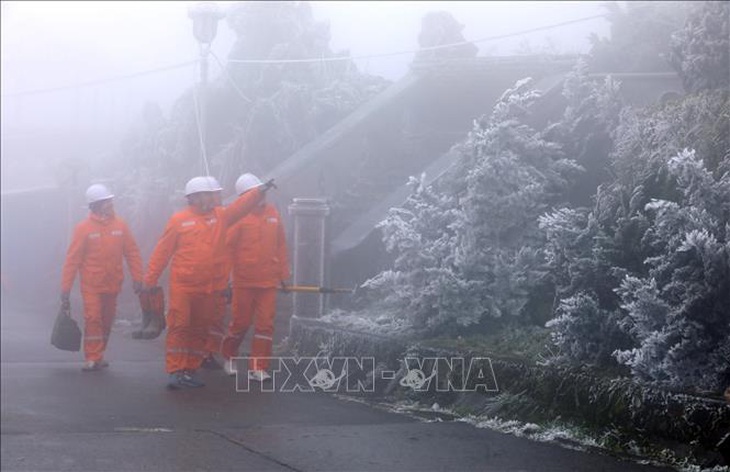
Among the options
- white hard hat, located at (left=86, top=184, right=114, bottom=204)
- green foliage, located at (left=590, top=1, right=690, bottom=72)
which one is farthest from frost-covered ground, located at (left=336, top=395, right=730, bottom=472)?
green foliage, located at (left=590, top=1, right=690, bottom=72)

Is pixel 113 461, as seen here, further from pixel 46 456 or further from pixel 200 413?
pixel 200 413

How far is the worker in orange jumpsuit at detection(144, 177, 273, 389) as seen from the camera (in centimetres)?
1053

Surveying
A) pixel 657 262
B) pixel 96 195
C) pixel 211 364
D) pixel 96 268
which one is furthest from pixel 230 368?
pixel 657 262

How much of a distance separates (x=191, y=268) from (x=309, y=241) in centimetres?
301

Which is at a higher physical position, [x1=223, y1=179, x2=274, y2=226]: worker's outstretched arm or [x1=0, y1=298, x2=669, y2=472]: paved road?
[x1=223, y1=179, x2=274, y2=226]: worker's outstretched arm

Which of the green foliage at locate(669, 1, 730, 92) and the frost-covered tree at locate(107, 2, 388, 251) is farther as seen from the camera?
the frost-covered tree at locate(107, 2, 388, 251)

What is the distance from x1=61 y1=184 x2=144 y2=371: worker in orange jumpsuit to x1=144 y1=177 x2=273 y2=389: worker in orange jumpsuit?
1.43 metres

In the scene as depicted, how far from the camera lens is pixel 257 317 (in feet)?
36.1

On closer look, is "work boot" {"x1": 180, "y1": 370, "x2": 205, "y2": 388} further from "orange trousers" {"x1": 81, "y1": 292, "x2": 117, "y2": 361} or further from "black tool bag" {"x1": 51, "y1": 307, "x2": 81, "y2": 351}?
"black tool bag" {"x1": 51, "y1": 307, "x2": 81, "y2": 351}

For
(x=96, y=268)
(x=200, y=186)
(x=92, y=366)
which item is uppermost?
(x=200, y=186)

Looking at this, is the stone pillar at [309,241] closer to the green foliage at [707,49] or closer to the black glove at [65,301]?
the black glove at [65,301]

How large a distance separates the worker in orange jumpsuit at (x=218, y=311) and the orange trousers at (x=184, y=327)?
0.48 ft

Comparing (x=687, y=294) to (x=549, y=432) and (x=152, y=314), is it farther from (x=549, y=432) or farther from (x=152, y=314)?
(x=152, y=314)

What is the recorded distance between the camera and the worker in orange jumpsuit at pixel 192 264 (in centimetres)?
1053
